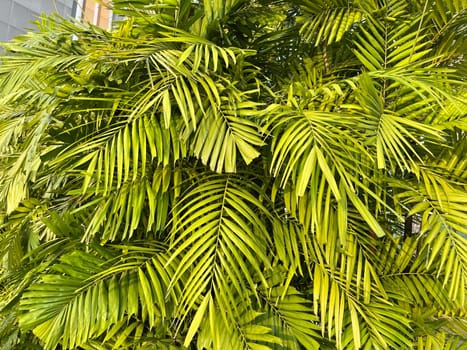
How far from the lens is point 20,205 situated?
1.10 m

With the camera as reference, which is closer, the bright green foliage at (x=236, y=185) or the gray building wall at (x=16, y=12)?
the bright green foliage at (x=236, y=185)

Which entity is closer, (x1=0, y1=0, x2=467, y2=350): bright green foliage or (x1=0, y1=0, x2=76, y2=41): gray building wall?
(x1=0, y1=0, x2=467, y2=350): bright green foliage

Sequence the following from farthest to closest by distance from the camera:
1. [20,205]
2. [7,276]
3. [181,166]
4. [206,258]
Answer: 1. [20,205]
2. [7,276]
3. [181,166]
4. [206,258]

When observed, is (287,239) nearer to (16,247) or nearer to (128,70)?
(128,70)

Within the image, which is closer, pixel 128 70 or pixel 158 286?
pixel 158 286

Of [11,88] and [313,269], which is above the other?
→ [11,88]

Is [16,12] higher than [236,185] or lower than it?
higher

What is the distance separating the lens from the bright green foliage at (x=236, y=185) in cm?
69

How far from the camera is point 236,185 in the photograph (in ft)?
2.57

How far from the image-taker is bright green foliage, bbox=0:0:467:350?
2.28ft

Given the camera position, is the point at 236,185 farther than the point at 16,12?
No

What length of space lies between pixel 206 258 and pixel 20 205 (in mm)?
664

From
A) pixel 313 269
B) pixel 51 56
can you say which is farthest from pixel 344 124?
pixel 51 56

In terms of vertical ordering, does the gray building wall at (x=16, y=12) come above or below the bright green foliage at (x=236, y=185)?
above
